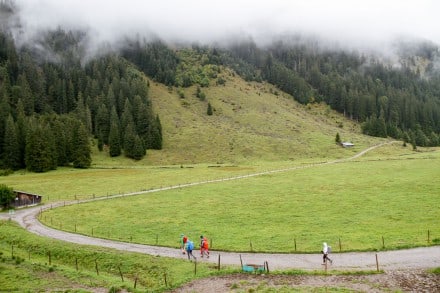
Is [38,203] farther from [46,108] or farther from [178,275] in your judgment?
[46,108]

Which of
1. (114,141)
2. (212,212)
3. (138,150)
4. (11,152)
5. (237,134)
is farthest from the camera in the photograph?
(237,134)

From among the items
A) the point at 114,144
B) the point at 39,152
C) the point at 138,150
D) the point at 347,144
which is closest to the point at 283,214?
the point at 138,150

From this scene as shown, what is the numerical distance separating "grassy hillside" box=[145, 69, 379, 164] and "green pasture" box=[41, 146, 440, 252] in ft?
171

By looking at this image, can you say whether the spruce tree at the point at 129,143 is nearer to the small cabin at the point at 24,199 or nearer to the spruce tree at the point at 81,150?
the spruce tree at the point at 81,150

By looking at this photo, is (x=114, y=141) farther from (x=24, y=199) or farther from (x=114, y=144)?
(x=24, y=199)

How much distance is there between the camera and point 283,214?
5478 cm

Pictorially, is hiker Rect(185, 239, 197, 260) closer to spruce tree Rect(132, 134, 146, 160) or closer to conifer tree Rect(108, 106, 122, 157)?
spruce tree Rect(132, 134, 146, 160)

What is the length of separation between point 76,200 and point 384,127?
157 metres

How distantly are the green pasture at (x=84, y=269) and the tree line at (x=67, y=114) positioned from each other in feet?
268

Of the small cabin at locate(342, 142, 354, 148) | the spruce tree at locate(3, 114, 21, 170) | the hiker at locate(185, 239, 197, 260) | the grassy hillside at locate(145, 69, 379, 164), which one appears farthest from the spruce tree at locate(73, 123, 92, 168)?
the hiker at locate(185, 239, 197, 260)

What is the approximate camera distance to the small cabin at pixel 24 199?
69.9m

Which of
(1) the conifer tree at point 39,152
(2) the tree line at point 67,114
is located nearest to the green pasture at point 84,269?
(1) the conifer tree at point 39,152

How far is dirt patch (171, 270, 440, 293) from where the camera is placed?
2724 centimetres

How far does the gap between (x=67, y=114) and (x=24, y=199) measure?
98.9m
